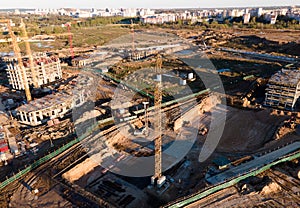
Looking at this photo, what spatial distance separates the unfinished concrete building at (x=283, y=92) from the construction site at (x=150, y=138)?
77mm

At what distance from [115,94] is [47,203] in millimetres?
14709

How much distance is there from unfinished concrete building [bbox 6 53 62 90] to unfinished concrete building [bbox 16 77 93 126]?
6833mm

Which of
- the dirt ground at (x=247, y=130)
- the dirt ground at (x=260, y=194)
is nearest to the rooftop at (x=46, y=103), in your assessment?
the dirt ground at (x=247, y=130)

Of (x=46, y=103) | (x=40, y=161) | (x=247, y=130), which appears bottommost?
(x=247, y=130)

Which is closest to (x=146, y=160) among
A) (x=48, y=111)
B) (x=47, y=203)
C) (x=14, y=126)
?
(x=47, y=203)

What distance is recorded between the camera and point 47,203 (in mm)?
12844

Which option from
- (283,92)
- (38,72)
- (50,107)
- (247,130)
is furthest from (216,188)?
(38,72)

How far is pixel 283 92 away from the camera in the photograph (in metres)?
21.0

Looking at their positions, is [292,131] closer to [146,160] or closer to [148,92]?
[146,160]

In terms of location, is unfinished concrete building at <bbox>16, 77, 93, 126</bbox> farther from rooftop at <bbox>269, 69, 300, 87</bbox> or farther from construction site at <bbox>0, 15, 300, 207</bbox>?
rooftop at <bbox>269, 69, 300, 87</bbox>

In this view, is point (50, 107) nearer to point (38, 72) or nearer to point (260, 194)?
point (38, 72)

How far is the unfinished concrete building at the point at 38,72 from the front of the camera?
1103 inches

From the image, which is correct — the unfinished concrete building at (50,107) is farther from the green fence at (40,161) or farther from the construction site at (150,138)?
the green fence at (40,161)

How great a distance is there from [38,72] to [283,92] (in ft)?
85.6
